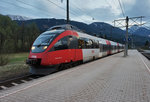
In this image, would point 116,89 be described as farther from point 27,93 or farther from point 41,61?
point 41,61

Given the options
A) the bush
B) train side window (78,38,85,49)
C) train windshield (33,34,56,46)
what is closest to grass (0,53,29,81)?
the bush

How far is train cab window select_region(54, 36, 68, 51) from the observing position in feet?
Answer: 27.0

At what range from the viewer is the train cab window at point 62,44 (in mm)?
8238

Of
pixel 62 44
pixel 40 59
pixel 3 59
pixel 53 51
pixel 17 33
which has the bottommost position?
pixel 3 59

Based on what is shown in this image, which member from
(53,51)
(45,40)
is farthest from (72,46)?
(45,40)

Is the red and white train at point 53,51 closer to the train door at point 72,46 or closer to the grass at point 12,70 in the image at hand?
the train door at point 72,46

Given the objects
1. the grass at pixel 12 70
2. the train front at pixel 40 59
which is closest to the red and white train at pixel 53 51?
the train front at pixel 40 59

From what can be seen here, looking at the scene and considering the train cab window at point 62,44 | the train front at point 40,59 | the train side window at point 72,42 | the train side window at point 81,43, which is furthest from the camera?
the train side window at point 81,43

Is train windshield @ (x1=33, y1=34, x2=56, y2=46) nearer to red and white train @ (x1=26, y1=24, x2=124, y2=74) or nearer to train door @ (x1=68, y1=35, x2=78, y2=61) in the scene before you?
red and white train @ (x1=26, y1=24, x2=124, y2=74)

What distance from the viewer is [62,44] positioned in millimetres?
8703

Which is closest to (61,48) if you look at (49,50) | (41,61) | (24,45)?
(49,50)

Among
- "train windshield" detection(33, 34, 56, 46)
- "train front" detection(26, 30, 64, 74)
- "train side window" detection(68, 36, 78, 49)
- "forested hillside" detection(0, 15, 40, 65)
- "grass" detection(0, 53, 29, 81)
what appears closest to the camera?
"train front" detection(26, 30, 64, 74)

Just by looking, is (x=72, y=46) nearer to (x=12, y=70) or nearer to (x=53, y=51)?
(x=53, y=51)

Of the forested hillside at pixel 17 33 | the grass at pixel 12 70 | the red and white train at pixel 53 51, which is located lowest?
the grass at pixel 12 70
